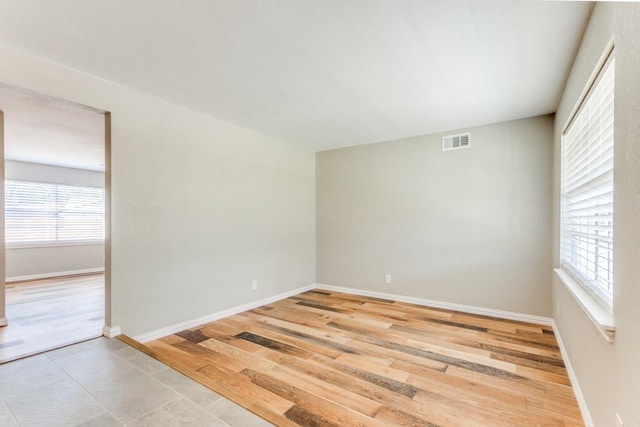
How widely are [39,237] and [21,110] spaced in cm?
404

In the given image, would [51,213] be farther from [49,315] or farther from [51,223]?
[49,315]

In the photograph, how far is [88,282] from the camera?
5.79m

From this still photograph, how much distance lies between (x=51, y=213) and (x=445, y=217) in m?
7.73

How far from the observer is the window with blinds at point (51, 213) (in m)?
5.78

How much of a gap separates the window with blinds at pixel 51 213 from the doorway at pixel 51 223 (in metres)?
0.02

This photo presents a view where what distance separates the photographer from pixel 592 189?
1935 mm

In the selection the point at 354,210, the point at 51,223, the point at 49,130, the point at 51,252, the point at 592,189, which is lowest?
the point at 51,252

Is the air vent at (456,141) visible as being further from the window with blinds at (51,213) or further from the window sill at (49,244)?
the window sill at (49,244)

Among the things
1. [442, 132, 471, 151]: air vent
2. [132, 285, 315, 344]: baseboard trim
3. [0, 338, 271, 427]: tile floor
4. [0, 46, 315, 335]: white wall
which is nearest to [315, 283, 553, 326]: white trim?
[132, 285, 315, 344]: baseboard trim

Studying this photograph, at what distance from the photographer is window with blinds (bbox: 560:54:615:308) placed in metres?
1.59

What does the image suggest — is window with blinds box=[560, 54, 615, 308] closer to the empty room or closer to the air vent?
the empty room

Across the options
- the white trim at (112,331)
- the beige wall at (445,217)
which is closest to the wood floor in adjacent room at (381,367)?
the white trim at (112,331)

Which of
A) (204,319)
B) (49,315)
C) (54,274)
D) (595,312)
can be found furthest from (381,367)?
(54,274)

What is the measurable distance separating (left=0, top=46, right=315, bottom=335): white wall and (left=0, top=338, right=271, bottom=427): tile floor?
567 mm
